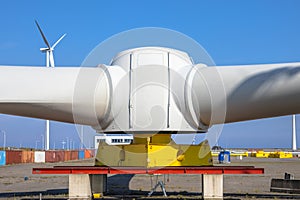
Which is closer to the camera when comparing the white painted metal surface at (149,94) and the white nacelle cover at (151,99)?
the white painted metal surface at (149,94)

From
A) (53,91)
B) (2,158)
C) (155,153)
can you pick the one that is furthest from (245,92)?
(2,158)

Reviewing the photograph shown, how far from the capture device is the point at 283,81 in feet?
31.8

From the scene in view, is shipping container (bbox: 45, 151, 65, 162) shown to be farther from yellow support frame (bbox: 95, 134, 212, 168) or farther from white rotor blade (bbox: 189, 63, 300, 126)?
white rotor blade (bbox: 189, 63, 300, 126)

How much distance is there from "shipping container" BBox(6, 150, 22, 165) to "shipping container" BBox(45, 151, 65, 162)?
3.37 metres

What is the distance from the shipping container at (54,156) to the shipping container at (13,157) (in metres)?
3.37

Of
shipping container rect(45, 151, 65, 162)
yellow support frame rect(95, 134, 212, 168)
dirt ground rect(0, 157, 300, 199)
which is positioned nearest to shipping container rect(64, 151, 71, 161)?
shipping container rect(45, 151, 65, 162)

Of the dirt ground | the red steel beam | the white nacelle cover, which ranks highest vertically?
the white nacelle cover

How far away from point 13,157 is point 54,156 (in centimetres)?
652

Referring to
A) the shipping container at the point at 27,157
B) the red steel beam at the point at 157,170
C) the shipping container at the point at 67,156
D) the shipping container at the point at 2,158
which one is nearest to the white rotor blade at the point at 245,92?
the red steel beam at the point at 157,170

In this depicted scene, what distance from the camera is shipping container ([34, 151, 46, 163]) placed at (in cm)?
5524

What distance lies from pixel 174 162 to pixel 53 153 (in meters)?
45.8

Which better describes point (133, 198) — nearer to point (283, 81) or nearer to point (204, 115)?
point (204, 115)

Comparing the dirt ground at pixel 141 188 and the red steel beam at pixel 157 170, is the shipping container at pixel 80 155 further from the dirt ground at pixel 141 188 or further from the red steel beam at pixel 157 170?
the red steel beam at pixel 157 170

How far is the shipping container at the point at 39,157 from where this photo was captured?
55.2m
